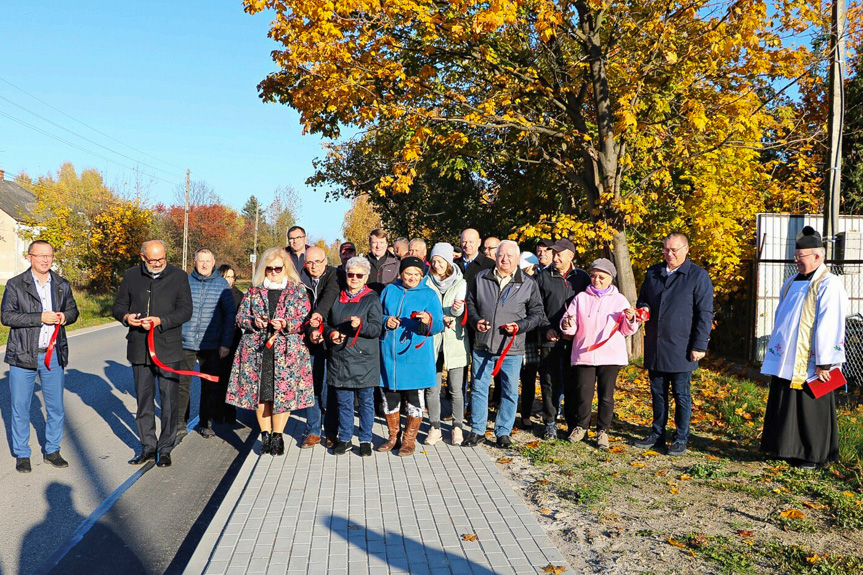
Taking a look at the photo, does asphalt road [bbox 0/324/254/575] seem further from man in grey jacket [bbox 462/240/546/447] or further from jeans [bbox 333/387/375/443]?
man in grey jacket [bbox 462/240/546/447]

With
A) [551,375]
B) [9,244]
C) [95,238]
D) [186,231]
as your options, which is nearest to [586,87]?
[551,375]

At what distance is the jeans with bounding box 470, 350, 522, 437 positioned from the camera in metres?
7.18

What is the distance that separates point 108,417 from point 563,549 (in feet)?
21.0

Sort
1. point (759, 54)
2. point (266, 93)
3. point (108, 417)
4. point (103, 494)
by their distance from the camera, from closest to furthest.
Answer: point (103, 494), point (108, 417), point (759, 54), point (266, 93)

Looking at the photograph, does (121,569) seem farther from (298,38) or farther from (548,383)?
(298,38)

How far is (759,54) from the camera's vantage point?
11.1 m

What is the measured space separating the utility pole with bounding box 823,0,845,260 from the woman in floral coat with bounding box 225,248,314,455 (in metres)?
8.09

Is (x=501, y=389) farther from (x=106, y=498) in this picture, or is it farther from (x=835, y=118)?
(x=835, y=118)

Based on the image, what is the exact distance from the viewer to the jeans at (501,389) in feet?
23.5

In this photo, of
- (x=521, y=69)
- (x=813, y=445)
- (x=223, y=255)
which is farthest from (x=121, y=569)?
(x=223, y=255)

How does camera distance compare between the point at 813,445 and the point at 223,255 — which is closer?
the point at 813,445

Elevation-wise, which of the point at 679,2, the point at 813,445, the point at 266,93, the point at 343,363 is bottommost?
the point at 813,445

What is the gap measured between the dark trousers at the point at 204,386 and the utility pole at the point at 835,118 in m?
8.69

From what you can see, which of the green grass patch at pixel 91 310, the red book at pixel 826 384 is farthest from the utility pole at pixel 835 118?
the green grass patch at pixel 91 310
